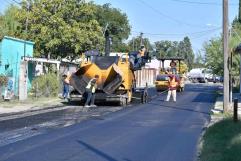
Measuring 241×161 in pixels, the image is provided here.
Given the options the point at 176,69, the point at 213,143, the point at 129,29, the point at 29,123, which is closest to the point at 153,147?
the point at 213,143

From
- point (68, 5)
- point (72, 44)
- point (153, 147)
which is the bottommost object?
point (153, 147)

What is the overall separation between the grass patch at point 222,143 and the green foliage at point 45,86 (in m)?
19.2

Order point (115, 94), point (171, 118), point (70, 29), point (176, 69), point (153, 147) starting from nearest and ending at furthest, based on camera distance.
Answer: point (153, 147)
point (171, 118)
point (115, 94)
point (70, 29)
point (176, 69)

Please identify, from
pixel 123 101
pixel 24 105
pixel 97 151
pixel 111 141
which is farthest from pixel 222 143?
pixel 123 101

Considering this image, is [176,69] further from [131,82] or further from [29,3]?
[131,82]

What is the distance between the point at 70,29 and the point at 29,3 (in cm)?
552

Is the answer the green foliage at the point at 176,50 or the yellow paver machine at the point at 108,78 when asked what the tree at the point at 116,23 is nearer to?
the green foliage at the point at 176,50

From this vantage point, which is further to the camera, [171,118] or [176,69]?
[176,69]

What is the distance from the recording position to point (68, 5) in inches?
1956

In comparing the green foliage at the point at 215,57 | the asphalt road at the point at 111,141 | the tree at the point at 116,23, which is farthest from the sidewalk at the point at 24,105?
the tree at the point at 116,23

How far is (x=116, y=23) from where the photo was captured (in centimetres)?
11319

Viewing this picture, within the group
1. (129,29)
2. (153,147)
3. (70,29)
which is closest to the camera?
(153,147)

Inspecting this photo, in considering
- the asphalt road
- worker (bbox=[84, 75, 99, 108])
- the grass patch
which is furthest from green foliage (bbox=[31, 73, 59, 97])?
the grass patch

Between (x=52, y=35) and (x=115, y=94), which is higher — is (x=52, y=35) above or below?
above
